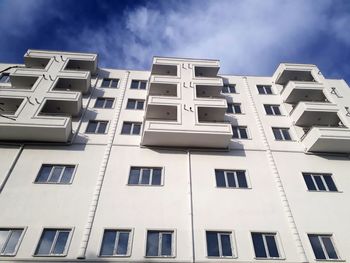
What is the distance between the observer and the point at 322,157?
19.8 metres

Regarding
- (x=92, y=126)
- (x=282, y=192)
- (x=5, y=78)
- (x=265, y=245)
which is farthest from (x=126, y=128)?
(x=5, y=78)

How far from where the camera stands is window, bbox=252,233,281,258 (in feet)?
45.3

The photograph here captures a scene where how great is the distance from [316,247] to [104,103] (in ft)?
64.4

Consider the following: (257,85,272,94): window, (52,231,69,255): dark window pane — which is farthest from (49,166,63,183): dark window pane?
(257,85,272,94): window

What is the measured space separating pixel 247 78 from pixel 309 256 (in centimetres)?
1913

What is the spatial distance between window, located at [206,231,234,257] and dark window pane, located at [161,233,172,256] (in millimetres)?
2101

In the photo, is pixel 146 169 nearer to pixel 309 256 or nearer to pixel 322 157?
pixel 309 256

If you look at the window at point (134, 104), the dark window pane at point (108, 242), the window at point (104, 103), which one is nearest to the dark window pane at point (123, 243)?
the dark window pane at point (108, 242)

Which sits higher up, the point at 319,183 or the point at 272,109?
the point at 272,109

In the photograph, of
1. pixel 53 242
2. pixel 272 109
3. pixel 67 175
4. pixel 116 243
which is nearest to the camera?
pixel 53 242

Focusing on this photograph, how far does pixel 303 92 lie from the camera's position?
80.4ft

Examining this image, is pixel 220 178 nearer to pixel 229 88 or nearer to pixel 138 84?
pixel 229 88

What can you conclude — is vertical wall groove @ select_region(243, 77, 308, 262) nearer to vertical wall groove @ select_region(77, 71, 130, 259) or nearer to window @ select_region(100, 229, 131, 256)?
window @ select_region(100, 229, 131, 256)

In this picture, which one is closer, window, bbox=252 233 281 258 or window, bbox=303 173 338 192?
window, bbox=252 233 281 258
